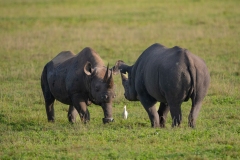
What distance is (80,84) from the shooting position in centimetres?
1195

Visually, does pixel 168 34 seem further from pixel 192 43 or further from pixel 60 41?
pixel 60 41

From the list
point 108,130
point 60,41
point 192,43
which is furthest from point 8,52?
point 108,130

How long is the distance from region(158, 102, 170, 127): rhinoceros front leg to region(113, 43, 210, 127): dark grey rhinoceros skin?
16 cm

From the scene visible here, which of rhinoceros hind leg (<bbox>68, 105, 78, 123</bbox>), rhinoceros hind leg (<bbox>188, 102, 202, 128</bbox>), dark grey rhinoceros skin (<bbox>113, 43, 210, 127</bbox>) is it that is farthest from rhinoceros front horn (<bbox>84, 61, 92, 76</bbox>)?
rhinoceros hind leg (<bbox>188, 102, 202, 128</bbox>)

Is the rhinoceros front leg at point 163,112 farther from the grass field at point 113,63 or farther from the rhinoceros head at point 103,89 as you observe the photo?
the rhinoceros head at point 103,89

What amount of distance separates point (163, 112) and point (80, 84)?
5.39ft

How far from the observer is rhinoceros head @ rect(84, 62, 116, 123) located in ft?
37.3

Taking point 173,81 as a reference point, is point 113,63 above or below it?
below

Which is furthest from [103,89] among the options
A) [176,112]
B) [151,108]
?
[176,112]

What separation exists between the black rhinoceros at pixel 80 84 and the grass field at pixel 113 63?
1.22 feet

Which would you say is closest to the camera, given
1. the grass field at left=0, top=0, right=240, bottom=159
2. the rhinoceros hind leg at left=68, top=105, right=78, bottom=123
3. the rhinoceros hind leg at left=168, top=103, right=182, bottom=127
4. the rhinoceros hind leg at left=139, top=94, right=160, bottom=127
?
the grass field at left=0, top=0, right=240, bottom=159

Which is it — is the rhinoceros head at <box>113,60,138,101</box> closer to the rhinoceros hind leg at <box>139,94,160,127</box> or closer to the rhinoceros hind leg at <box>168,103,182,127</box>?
the rhinoceros hind leg at <box>139,94,160,127</box>

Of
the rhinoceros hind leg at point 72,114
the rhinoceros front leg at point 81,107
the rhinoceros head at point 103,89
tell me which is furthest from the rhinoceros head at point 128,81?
the rhinoceros hind leg at point 72,114

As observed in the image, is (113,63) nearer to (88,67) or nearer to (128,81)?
(128,81)
